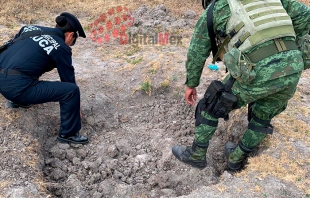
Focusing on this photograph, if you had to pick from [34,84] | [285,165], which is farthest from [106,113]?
[285,165]

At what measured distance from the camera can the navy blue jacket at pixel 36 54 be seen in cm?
314

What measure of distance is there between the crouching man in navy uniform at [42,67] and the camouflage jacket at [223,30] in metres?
1.31

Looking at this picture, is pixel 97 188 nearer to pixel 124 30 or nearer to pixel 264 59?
pixel 264 59

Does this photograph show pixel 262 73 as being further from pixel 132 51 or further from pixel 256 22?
pixel 132 51

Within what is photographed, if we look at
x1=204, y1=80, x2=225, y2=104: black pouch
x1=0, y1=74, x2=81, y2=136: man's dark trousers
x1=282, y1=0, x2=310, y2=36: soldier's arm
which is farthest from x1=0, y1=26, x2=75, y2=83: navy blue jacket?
x1=282, y1=0, x2=310, y2=36: soldier's arm

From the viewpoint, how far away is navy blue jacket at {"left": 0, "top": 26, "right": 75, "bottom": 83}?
3.14 metres

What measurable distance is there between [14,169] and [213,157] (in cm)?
200

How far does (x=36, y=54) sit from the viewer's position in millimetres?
3172

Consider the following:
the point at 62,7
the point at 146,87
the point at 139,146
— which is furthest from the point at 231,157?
the point at 62,7

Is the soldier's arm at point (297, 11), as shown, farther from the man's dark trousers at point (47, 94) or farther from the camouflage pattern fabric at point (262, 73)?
the man's dark trousers at point (47, 94)

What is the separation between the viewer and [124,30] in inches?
260

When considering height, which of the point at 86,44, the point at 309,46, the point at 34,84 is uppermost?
the point at 309,46

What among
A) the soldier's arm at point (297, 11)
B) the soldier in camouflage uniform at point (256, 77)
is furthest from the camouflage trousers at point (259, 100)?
the soldier's arm at point (297, 11)

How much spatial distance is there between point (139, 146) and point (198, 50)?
1.45m
